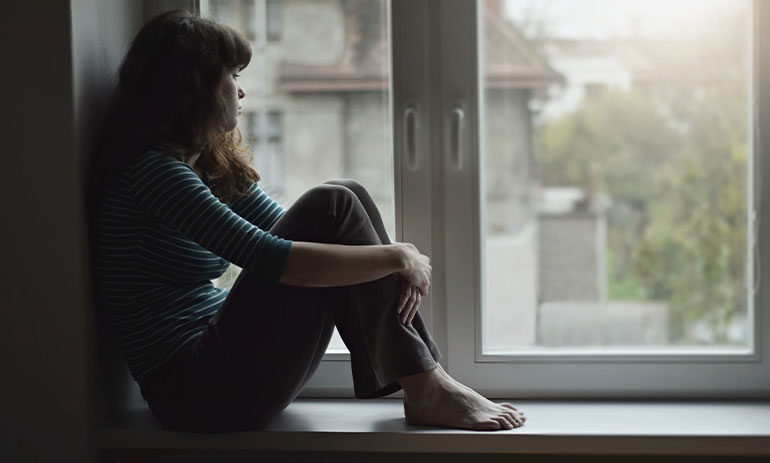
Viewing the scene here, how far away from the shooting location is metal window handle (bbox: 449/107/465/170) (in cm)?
163

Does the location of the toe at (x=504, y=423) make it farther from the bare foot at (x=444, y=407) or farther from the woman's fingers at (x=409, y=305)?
the woman's fingers at (x=409, y=305)

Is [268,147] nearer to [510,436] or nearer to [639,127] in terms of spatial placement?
[510,436]

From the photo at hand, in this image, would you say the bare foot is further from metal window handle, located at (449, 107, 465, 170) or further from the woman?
metal window handle, located at (449, 107, 465, 170)

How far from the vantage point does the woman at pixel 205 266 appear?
1.33 meters

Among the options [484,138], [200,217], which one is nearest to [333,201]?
[200,217]

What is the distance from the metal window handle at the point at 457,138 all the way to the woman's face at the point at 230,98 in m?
0.45

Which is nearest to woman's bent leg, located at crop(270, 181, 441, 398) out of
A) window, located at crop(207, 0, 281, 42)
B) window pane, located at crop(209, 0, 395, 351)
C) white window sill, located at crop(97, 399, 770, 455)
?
white window sill, located at crop(97, 399, 770, 455)

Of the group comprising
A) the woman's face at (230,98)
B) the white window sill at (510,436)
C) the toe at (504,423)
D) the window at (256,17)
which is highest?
the window at (256,17)

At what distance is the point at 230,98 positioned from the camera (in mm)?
1436

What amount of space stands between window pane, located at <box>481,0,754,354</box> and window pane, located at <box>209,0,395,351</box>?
229 mm

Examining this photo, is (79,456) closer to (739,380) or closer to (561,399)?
(561,399)

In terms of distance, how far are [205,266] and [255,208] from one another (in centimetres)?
17

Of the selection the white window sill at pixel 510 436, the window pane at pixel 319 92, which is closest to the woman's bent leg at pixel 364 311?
the white window sill at pixel 510 436

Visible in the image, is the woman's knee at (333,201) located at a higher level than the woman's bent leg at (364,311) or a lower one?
higher
